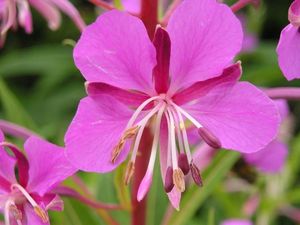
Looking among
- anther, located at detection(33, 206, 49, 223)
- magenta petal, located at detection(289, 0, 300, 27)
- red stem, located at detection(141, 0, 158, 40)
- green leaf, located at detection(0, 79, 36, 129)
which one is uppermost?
magenta petal, located at detection(289, 0, 300, 27)

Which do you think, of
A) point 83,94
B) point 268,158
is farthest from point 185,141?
point 83,94

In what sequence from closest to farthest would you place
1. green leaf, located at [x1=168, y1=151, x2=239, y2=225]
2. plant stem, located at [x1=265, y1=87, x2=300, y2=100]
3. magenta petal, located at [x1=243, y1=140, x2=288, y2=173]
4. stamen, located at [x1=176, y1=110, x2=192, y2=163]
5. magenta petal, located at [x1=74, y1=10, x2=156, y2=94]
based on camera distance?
1. magenta petal, located at [x1=74, y1=10, x2=156, y2=94]
2. stamen, located at [x1=176, y1=110, x2=192, y2=163]
3. plant stem, located at [x1=265, y1=87, x2=300, y2=100]
4. green leaf, located at [x1=168, y1=151, x2=239, y2=225]
5. magenta petal, located at [x1=243, y1=140, x2=288, y2=173]

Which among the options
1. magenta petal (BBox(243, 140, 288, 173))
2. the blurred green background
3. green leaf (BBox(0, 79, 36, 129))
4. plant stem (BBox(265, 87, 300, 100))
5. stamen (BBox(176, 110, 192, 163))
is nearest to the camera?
stamen (BBox(176, 110, 192, 163))

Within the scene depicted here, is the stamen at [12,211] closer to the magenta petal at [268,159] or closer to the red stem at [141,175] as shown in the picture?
the red stem at [141,175]

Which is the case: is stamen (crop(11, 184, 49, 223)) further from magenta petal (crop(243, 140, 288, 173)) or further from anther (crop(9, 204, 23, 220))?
magenta petal (crop(243, 140, 288, 173))

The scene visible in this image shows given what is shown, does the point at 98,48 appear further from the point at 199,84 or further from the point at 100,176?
the point at 100,176

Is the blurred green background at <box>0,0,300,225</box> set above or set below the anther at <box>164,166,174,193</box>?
below

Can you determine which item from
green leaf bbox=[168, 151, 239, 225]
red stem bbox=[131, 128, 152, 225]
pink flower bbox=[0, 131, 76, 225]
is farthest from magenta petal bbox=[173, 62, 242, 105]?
green leaf bbox=[168, 151, 239, 225]

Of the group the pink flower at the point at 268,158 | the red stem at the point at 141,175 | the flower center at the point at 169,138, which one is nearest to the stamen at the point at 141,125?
the flower center at the point at 169,138
